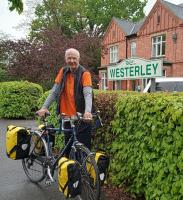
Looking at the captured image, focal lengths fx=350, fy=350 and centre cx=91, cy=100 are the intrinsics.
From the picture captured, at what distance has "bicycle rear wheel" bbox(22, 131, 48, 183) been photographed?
18.0 feet

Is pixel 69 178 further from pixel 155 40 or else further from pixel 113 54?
pixel 113 54

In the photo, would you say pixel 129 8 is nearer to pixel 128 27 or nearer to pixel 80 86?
pixel 128 27

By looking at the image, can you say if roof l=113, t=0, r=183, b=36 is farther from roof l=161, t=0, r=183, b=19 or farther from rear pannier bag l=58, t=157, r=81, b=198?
rear pannier bag l=58, t=157, r=81, b=198

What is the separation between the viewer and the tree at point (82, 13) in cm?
4912

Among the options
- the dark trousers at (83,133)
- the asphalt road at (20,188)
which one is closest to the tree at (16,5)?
the dark trousers at (83,133)

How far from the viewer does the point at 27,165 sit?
5.92 metres

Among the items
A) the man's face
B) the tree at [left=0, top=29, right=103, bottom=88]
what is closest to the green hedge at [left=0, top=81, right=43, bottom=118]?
the tree at [left=0, top=29, right=103, bottom=88]

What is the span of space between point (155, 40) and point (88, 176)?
28.8m

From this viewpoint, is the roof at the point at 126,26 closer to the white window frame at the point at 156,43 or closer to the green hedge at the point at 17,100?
the white window frame at the point at 156,43

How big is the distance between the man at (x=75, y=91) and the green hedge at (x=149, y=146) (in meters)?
0.46

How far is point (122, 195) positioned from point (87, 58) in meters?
17.9

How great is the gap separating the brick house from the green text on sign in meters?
18.0

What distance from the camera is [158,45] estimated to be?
1235 inches

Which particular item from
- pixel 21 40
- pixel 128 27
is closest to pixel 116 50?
pixel 128 27
